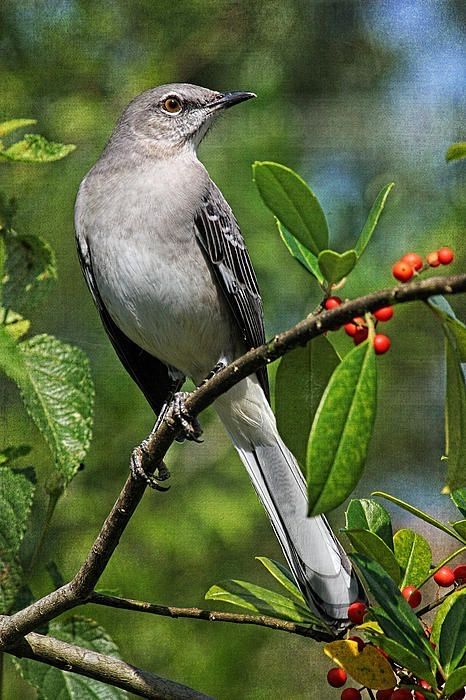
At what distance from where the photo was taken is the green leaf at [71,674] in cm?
143

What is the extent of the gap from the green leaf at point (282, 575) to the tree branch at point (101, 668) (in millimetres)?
170

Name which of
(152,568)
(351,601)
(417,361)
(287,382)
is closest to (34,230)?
(152,568)

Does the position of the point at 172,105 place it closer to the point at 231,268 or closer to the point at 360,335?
the point at 231,268

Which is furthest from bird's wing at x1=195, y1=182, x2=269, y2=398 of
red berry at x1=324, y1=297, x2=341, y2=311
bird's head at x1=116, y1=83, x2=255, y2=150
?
red berry at x1=324, y1=297, x2=341, y2=311

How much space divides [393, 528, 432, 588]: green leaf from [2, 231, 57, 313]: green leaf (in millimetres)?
729

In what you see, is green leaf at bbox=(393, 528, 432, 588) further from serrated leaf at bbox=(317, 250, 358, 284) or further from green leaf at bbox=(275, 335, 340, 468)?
serrated leaf at bbox=(317, 250, 358, 284)

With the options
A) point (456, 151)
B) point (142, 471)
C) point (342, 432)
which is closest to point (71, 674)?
point (142, 471)

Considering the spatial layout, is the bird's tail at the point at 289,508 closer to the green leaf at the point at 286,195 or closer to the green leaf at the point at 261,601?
the green leaf at the point at 261,601

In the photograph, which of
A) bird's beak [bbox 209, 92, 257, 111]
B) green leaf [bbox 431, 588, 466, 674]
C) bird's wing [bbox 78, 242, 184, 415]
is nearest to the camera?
green leaf [bbox 431, 588, 466, 674]

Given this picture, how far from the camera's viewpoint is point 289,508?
1670 mm

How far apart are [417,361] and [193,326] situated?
0.91m

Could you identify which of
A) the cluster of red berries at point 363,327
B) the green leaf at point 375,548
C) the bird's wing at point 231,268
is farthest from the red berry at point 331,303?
the bird's wing at point 231,268

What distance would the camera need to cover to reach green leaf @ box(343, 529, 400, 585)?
3.22 ft

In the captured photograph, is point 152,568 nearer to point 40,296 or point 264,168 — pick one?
point 40,296
